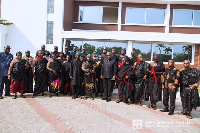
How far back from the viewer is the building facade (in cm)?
1495

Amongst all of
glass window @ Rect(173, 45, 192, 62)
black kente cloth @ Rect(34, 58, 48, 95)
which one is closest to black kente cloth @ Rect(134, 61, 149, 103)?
black kente cloth @ Rect(34, 58, 48, 95)

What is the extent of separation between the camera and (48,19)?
15078 millimetres

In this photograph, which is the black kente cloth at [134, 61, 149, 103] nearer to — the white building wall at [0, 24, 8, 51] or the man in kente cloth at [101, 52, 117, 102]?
the man in kente cloth at [101, 52, 117, 102]

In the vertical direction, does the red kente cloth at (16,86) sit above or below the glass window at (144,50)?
below

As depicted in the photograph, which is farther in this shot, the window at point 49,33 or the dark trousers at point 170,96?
the window at point 49,33

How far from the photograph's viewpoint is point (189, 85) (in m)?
6.61

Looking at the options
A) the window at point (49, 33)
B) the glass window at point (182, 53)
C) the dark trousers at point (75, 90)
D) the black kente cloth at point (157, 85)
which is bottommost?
the dark trousers at point (75, 90)

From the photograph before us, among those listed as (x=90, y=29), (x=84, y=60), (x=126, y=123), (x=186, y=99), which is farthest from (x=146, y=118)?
(x=90, y=29)

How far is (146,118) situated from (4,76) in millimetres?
5660

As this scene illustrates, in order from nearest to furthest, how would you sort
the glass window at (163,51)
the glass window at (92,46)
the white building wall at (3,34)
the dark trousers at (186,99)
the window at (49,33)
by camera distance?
1. the dark trousers at (186,99)
2. the white building wall at (3,34)
3. the window at (49,33)
4. the glass window at (92,46)
5. the glass window at (163,51)

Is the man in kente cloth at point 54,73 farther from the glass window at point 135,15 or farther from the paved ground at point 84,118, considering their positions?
the glass window at point 135,15

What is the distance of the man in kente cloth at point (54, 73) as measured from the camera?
8672 mm

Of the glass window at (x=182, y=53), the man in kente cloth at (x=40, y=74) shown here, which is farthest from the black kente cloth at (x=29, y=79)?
the glass window at (x=182, y=53)

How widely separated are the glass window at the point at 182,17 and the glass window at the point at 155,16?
1.00 meters
